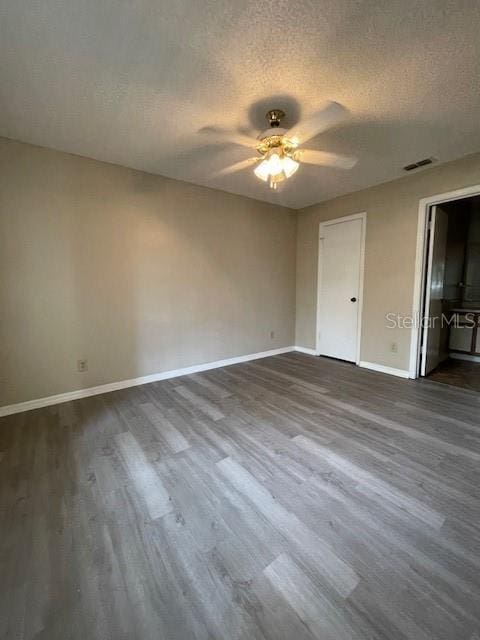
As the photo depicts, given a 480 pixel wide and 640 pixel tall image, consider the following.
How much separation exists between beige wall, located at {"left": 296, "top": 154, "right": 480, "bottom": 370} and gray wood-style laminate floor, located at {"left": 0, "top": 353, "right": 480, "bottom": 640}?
125 cm

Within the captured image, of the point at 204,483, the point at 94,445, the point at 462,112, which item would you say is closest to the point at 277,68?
the point at 462,112

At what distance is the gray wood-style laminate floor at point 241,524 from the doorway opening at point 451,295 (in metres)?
1.18

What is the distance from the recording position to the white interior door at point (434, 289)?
3.05 meters

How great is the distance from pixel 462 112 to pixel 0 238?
147 inches

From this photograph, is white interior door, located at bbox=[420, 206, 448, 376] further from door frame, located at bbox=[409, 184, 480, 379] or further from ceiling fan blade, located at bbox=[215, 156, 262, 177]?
ceiling fan blade, located at bbox=[215, 156, 262, 177]

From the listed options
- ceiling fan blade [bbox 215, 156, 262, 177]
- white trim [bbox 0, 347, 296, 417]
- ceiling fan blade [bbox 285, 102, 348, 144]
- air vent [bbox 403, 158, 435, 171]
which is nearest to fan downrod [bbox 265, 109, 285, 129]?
ceiling fan blade [bbox 285, 102, 348, 144]

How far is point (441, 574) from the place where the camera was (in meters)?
1.04

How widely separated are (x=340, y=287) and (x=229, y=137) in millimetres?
2480

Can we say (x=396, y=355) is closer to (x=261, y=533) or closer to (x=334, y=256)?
(x=334, y=256)

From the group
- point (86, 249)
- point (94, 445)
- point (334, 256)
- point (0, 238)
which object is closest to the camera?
point (94, 445)

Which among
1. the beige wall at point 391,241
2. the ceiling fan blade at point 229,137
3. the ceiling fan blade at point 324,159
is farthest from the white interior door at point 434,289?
the ceiling fan blade at point 229,137

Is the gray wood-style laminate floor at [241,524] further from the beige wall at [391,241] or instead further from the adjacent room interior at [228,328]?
the beige wall at [391,241]

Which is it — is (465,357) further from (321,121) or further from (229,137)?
(229,137)

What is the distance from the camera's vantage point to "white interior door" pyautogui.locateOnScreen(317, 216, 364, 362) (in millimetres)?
3664
